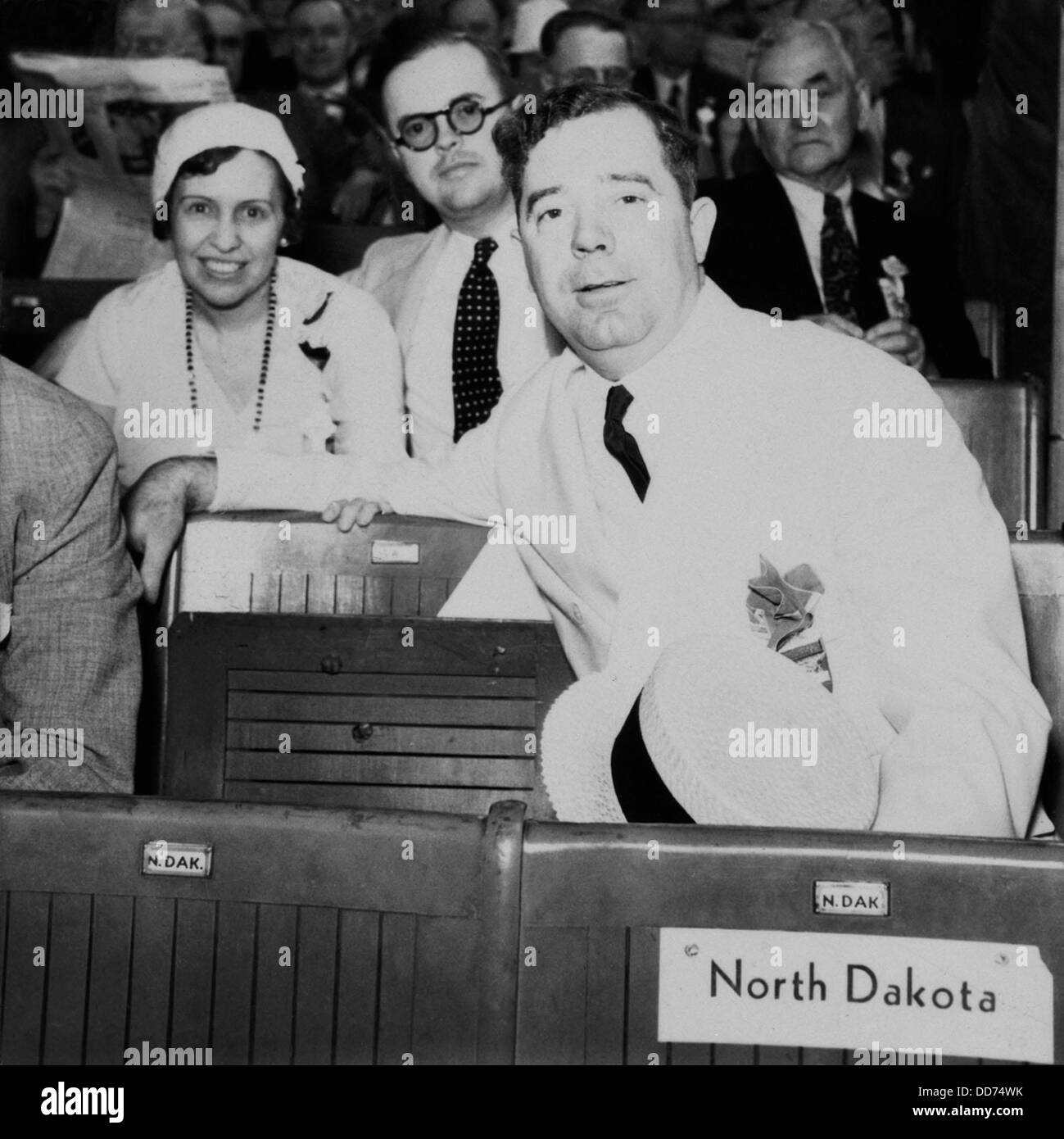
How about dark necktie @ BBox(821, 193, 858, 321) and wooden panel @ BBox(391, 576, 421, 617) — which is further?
dark necktie @ BBox(821, 193, 858, 321)

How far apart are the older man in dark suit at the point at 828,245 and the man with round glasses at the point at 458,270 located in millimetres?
394

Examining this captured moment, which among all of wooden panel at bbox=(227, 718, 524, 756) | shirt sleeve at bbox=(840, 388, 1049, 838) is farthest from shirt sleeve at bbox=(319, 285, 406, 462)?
shirt sleeve at bbox=(840, 388, 1049, 838)

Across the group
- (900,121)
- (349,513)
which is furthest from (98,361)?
(900,121)

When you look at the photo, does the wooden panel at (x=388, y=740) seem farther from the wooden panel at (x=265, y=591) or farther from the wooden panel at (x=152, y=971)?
the wooden panel at (x=152, y=971)

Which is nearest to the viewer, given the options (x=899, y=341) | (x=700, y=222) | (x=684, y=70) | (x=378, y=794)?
(x=378, y=794)

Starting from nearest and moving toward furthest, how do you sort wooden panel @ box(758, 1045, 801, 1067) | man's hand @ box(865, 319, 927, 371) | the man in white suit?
wooden panel @ box(758, 1045, 801, 1067) < the man in white suit < man's hand @ box(865, 319, 927, 371)

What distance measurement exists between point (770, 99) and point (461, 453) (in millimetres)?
1334

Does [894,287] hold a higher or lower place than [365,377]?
higher

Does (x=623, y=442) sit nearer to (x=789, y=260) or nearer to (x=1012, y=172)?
(x=789, y=260)

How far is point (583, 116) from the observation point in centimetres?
219

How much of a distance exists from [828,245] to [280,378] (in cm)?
109

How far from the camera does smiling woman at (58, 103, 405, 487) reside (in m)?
2.89

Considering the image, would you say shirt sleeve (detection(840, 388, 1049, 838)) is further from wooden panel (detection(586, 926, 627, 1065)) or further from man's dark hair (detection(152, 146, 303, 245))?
man's dark hair (detection(152, 146, 303, 245))
